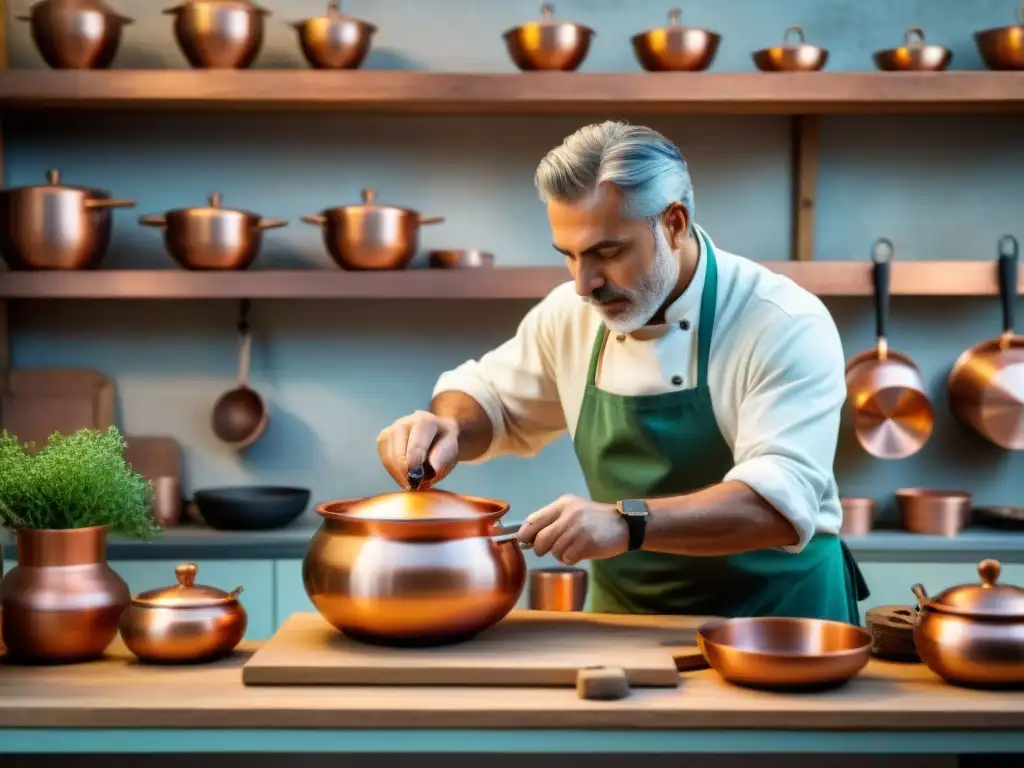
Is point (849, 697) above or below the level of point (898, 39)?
below

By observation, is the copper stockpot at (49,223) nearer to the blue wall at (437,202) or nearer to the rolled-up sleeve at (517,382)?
the blue wall at (437,202)

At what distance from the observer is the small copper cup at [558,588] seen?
324 centimetres

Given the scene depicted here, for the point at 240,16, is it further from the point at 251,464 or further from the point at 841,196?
the point at 841,196

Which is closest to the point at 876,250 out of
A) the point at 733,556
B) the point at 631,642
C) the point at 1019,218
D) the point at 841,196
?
the point at 841,196

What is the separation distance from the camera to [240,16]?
329cm

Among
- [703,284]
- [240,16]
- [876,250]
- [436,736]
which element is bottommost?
[436,736]

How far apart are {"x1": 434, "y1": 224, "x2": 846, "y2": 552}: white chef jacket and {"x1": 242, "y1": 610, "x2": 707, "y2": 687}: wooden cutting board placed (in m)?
0.32

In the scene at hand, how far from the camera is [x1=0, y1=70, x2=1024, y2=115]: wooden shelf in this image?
3.27 metres

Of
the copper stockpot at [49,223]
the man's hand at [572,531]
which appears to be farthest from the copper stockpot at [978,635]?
the copper stockpot at [49,223]

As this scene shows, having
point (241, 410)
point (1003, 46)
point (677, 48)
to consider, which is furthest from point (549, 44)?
point (241, 410)

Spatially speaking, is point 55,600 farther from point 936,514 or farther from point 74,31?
point 936,514

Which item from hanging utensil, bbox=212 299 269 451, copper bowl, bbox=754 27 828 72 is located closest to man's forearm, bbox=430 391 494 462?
hanging utensil, bbox=212 299 269 451

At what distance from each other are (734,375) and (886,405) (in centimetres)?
167

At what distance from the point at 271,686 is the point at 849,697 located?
0.70 metres
